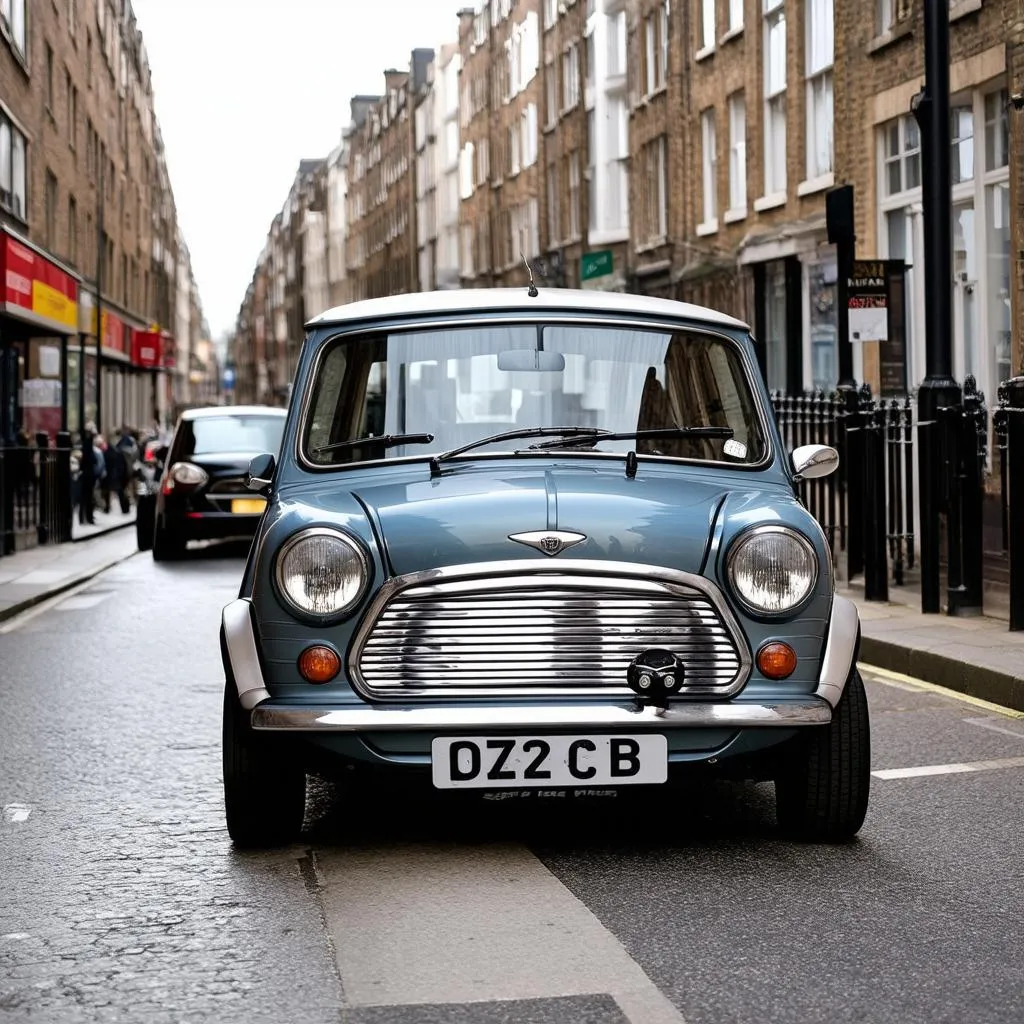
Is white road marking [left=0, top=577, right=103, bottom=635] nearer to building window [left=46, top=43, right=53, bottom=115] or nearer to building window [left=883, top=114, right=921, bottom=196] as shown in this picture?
building window [left=883, top=114, right=921, bottom=196]

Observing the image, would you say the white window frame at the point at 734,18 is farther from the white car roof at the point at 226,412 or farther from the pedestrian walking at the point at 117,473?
the pedestrian walking at the point at 117,473

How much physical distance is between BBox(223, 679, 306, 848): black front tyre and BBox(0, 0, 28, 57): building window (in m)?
26.5

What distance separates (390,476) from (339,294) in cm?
11166

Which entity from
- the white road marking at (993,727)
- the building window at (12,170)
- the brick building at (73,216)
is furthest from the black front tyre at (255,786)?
the building window at (12,170)

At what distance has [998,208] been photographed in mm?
19047

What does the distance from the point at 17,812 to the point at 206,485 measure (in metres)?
13.6

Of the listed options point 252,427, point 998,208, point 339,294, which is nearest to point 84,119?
point 252,427

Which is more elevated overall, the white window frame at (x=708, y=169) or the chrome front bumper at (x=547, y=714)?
the white window frame at (x=708, y=169)

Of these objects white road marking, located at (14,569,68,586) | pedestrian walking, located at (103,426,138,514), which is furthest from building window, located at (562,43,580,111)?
white road marking, located at (14,569,68,586)

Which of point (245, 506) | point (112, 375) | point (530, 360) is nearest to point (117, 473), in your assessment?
point (245, 506)

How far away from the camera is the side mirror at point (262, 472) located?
260 inches

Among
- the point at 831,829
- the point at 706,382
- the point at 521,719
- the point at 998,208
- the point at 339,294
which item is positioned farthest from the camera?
the point at 339,294

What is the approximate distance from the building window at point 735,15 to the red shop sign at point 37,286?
472 inches

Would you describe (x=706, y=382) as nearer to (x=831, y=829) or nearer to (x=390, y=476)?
(x=390, y=476)
